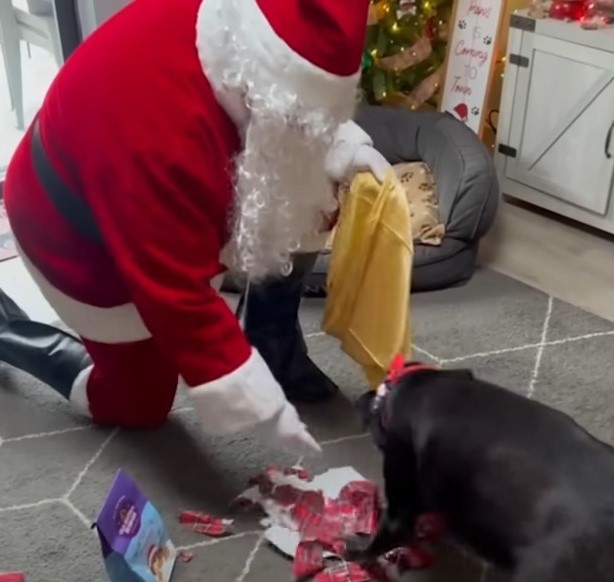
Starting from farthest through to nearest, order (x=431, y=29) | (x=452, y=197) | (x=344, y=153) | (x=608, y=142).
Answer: (x=431, y=29)
(x=608, y=142)
(x=452, y=197)
(x=344, y=153)

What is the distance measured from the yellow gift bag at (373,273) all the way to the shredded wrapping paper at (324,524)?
0.78ft

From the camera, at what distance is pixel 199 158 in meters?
1.37

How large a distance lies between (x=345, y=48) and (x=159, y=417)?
82 cm

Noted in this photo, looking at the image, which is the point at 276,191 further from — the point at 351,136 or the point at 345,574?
the point at 345,574

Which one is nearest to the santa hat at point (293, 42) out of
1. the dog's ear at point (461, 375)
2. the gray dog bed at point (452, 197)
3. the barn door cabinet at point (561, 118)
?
the dog's ear at point (461, 375)

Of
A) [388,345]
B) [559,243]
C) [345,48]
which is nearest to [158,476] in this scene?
[388,345]

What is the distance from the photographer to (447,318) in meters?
2.19

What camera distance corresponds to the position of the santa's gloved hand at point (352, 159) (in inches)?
66.7

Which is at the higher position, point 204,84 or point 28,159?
point 204,84

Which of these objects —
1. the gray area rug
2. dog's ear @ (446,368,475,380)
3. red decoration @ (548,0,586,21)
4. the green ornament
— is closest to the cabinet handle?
red decoration @ (548,0,586,21)

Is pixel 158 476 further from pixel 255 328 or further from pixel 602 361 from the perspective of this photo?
pixel 602 361

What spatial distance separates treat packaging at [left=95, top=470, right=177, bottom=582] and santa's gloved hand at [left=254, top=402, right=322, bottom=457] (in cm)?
21

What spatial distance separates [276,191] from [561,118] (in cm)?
138

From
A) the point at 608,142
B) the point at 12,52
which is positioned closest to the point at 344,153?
the point at 608,142
